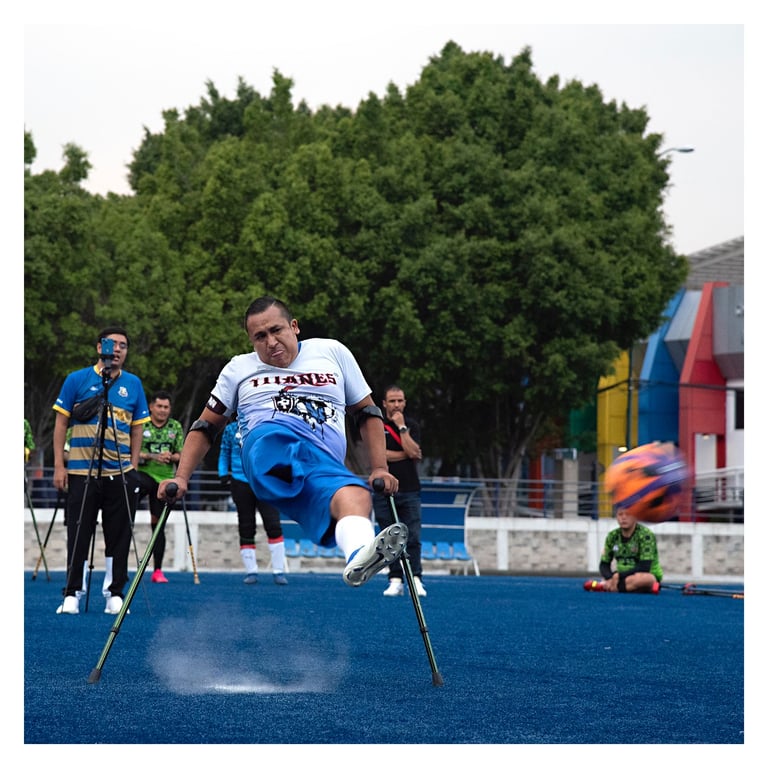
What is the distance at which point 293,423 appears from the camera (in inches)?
271

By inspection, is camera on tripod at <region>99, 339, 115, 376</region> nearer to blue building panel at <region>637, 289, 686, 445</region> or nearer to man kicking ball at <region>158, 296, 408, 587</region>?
man kicking ball at <region>158, 296, 408, 587</region>

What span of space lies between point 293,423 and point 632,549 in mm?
11173

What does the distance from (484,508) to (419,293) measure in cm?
512

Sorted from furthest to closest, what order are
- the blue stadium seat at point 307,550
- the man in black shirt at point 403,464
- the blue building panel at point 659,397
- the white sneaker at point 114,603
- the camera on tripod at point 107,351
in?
the blue building panel at point 659,397 < the blue stadium seat at point 307,550 < the man in black shirt at point 403,464 < the white sneaker at point 114,603 < the camera on tripod at point 107,351

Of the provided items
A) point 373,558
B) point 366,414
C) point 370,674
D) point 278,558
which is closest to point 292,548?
point 278,558

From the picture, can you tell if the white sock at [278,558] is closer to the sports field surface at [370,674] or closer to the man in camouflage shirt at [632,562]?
the sports field surface at [370,674]

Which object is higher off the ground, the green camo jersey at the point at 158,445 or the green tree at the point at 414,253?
the green tree at the point at 414,253

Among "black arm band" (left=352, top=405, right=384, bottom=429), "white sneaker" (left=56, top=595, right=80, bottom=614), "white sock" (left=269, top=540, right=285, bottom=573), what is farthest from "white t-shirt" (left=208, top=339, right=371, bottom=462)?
"white sock" (left=269, top=540, right=285, bottom=573)

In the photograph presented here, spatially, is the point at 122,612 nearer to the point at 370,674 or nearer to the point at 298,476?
the point at 298,476

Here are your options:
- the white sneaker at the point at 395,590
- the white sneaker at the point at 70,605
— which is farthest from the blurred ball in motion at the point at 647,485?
the white sneaker at the point at 395,590

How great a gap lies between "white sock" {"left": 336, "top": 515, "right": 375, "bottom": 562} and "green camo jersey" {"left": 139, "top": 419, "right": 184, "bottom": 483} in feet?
27.7

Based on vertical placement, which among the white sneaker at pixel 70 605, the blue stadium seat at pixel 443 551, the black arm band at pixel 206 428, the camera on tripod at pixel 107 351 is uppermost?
the camera on tripod at pixel 107 351

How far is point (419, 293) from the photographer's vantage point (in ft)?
107

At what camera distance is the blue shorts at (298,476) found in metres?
6.76
